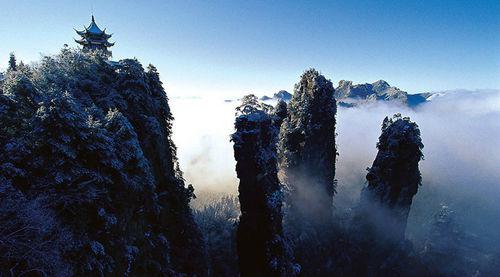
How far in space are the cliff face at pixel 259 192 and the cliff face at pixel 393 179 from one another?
2324 cm

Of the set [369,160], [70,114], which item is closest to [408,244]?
[70,114]

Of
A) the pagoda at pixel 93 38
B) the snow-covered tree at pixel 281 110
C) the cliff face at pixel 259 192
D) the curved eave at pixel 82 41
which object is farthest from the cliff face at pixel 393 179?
the curved eave at pixel 82 41

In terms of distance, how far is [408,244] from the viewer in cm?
5197

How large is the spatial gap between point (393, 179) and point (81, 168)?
45.6m

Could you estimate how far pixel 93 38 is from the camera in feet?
199

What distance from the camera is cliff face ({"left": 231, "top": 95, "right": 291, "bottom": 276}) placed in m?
33.1

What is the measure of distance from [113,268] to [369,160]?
6545 inches

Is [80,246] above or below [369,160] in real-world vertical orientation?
above

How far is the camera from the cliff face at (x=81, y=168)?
17.1 m

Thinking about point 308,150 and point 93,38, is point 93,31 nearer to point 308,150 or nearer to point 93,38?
point 93,38

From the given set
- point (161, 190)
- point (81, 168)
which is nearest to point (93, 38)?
point (161, 190)

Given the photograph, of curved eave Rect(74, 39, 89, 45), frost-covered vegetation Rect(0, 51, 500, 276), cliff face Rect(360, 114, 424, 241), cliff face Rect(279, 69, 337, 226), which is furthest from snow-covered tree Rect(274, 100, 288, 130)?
curved eave Rect(74, 39, 89, 45)

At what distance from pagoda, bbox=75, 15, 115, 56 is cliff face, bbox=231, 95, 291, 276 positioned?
41.4 metres

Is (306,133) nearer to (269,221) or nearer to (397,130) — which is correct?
(397,130)
